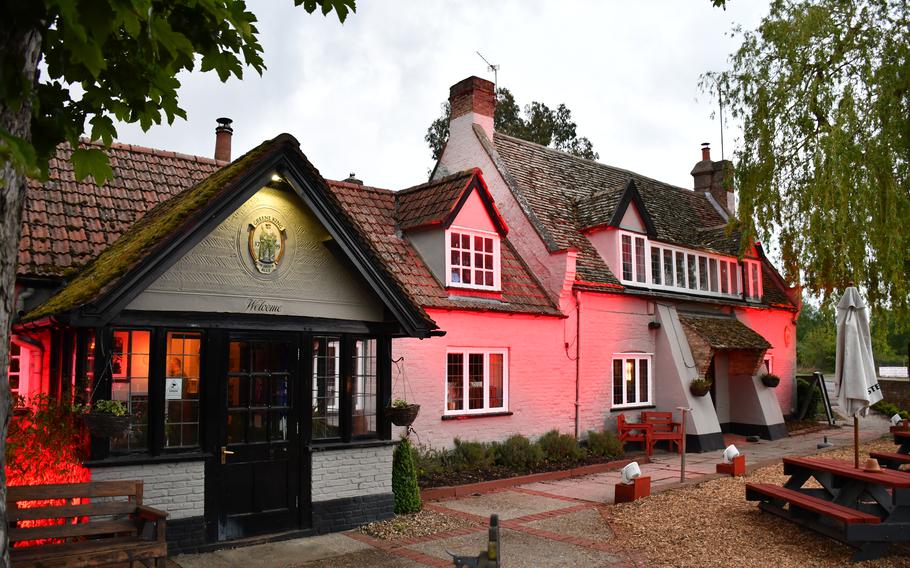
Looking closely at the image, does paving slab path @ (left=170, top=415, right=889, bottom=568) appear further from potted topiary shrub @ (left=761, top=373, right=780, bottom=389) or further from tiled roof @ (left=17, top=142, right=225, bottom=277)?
potted topiary shrub @ (left=761, top=373, right=780, bottom=389)

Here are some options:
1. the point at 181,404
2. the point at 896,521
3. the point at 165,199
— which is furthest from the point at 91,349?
the point at 896,521

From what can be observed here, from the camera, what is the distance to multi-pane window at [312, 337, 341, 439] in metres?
10.3

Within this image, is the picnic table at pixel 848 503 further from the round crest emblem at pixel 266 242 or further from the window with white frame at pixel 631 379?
the window with white frame at pixel 631 379

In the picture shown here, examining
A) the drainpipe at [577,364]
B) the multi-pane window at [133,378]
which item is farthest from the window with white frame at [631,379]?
the multi-pane window at [133,378]

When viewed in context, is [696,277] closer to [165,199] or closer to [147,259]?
[165,199]

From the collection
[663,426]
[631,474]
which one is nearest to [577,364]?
[663,426]

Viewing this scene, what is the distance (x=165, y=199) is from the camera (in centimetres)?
1202

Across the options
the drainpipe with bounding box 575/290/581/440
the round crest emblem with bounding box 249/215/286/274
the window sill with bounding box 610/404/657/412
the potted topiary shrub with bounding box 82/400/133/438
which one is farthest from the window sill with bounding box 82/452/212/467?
the window sill with bounding box 610/404/657/412

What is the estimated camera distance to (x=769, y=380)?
21.1 m

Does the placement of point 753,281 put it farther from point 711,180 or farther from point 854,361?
point 854,361

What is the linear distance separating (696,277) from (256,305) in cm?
1532

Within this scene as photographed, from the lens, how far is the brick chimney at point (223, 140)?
16.0 metres

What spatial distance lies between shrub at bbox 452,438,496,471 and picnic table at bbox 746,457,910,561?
530 cm

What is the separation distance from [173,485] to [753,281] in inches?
789
